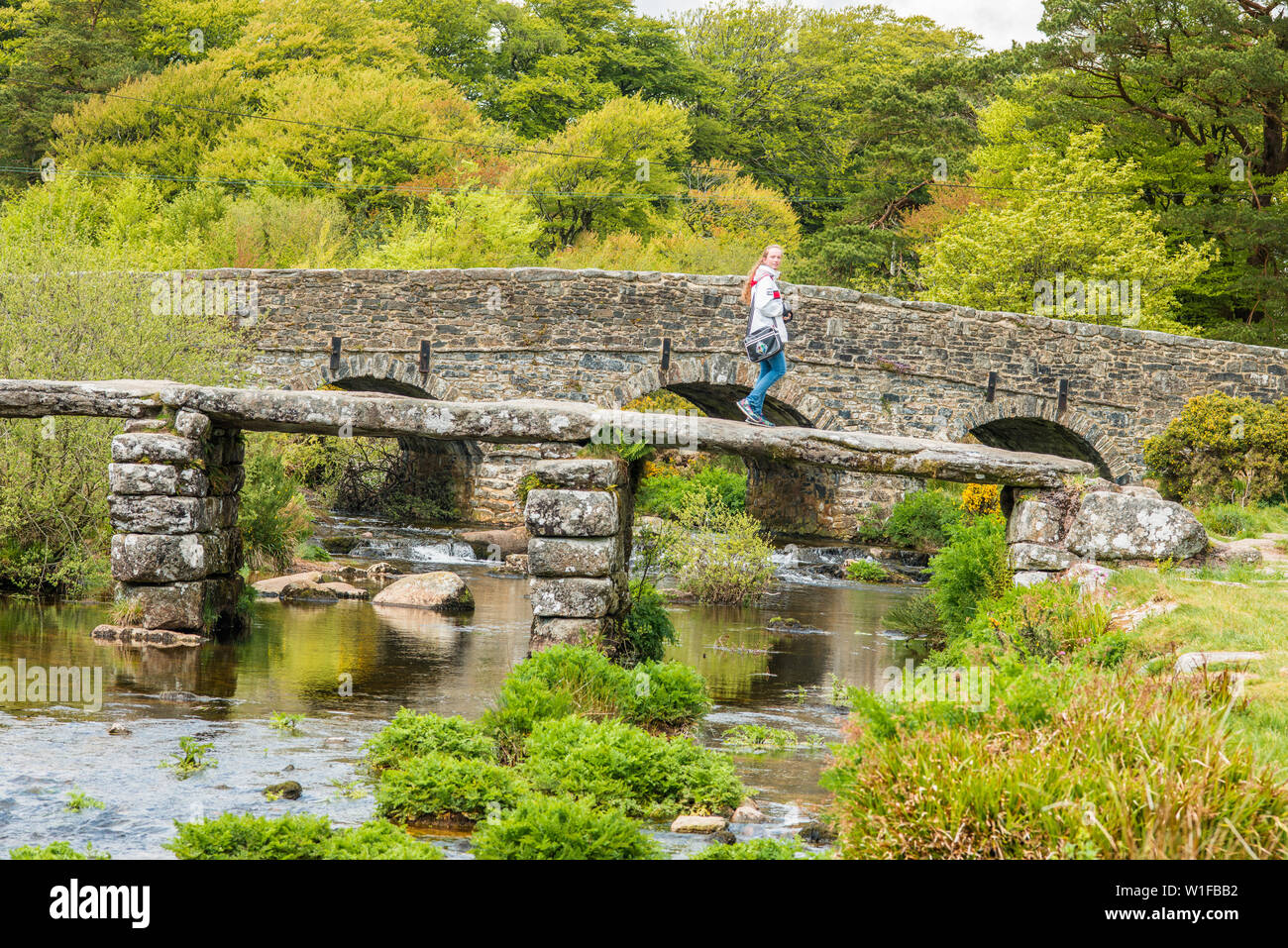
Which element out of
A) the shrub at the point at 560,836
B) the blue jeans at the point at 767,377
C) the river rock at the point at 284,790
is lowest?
the river rock at the point at 284,790

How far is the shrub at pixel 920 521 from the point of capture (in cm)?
2255

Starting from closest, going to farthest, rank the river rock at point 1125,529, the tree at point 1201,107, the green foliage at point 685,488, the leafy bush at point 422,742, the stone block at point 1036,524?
the leafy bush at point 422,742 → the river rock at point 1125,529 → the stone block at point 1036,524 → the green foliage at point 685,488 → the tree at point 1201,107

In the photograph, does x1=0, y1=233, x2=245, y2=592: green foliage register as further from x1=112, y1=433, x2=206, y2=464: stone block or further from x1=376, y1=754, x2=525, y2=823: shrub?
x1=376, y1=754, x2=525, y2=823: shrub

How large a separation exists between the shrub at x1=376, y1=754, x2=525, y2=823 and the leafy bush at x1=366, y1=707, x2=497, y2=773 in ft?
1.12

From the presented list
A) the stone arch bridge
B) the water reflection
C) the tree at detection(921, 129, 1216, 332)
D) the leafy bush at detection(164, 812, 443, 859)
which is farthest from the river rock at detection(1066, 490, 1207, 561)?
the tree at detection(921, 129, 1216, 332)

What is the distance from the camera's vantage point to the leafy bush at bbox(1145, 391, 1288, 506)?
15570mm

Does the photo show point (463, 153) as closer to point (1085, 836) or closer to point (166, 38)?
point (166, 38)

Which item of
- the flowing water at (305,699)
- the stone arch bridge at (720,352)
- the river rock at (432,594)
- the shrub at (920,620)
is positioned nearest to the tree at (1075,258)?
the stone arch bridge at (720,352)

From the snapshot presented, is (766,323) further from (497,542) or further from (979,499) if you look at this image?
(979,499)

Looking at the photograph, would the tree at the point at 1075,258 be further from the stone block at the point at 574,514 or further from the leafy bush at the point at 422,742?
the leafy bush at the point at 422,742

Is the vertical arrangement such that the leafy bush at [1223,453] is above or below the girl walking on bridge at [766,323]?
below

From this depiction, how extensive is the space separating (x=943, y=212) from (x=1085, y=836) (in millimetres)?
28870

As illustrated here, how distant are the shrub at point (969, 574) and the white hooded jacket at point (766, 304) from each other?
246 centimetres

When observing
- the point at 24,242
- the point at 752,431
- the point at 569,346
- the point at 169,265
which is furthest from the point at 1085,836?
the point at 169,265
